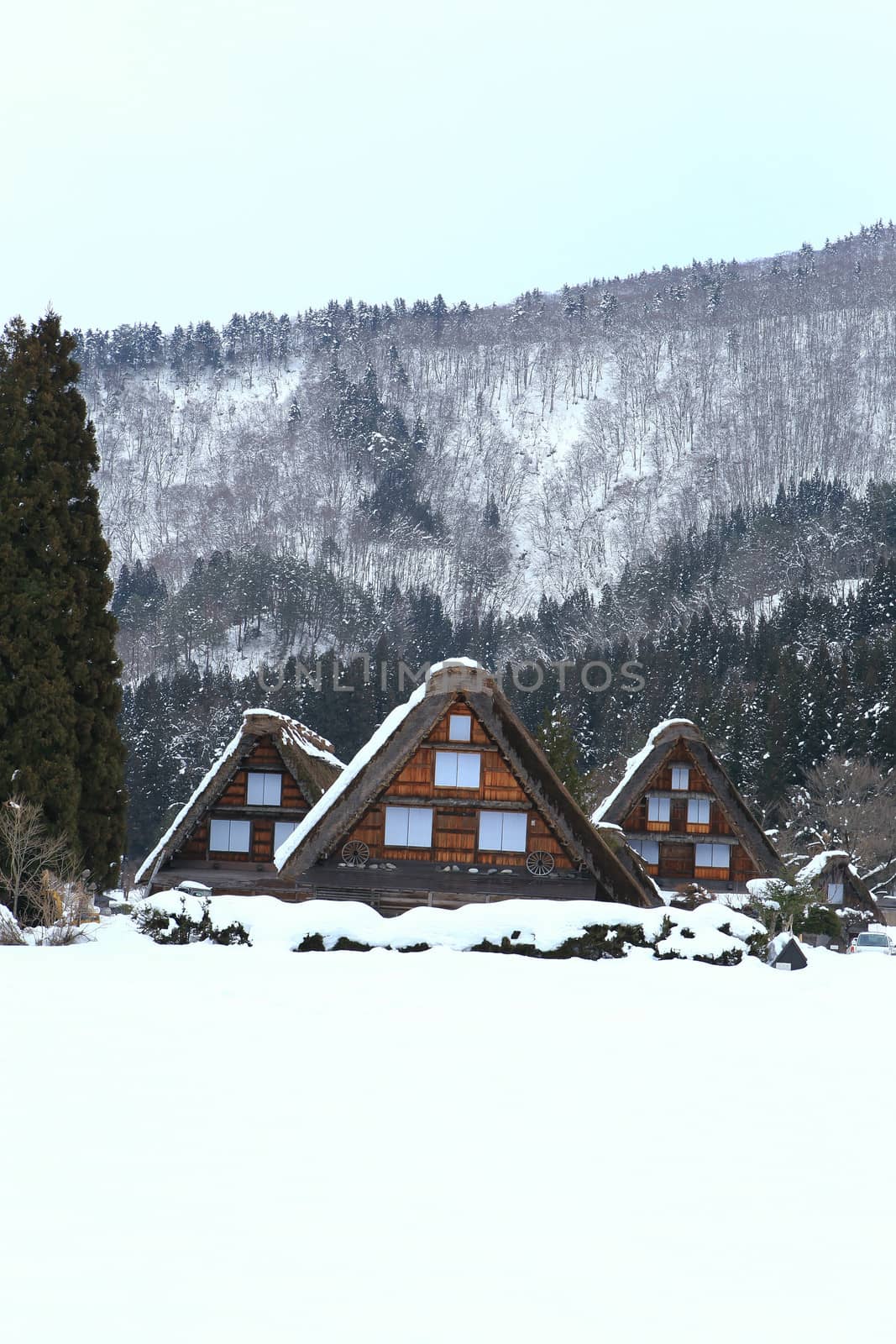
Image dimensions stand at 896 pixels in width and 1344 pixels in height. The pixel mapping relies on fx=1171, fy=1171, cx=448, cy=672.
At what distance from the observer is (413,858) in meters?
23.9

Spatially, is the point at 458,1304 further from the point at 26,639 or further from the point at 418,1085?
the point at 26,639

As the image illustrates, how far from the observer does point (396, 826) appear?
24.0 meters

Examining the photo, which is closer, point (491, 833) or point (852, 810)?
point (491, 833)

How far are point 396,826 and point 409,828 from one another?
0.26 meters

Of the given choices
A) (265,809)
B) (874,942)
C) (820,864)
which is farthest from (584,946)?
(820,864)

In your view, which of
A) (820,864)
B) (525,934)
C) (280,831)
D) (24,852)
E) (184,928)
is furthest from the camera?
(820,864)

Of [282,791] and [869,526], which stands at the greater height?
[869,526]

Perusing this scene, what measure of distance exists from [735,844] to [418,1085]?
32513 mm

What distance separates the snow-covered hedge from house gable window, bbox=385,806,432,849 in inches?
216

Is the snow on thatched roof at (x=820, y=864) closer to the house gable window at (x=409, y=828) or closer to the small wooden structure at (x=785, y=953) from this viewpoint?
the house gable window at (x=409, y=828)

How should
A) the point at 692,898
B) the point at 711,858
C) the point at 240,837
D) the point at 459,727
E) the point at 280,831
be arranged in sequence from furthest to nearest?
the point at 711,858, the point at 692,898, the point at 240,837, the point at 280,831, the point at 459,727

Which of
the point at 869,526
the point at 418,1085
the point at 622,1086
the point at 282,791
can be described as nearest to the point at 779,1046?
the point at 622,1086

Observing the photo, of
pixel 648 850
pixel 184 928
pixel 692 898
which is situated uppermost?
pixel 184 928

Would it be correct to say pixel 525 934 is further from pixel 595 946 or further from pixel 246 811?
pixel 246 811
